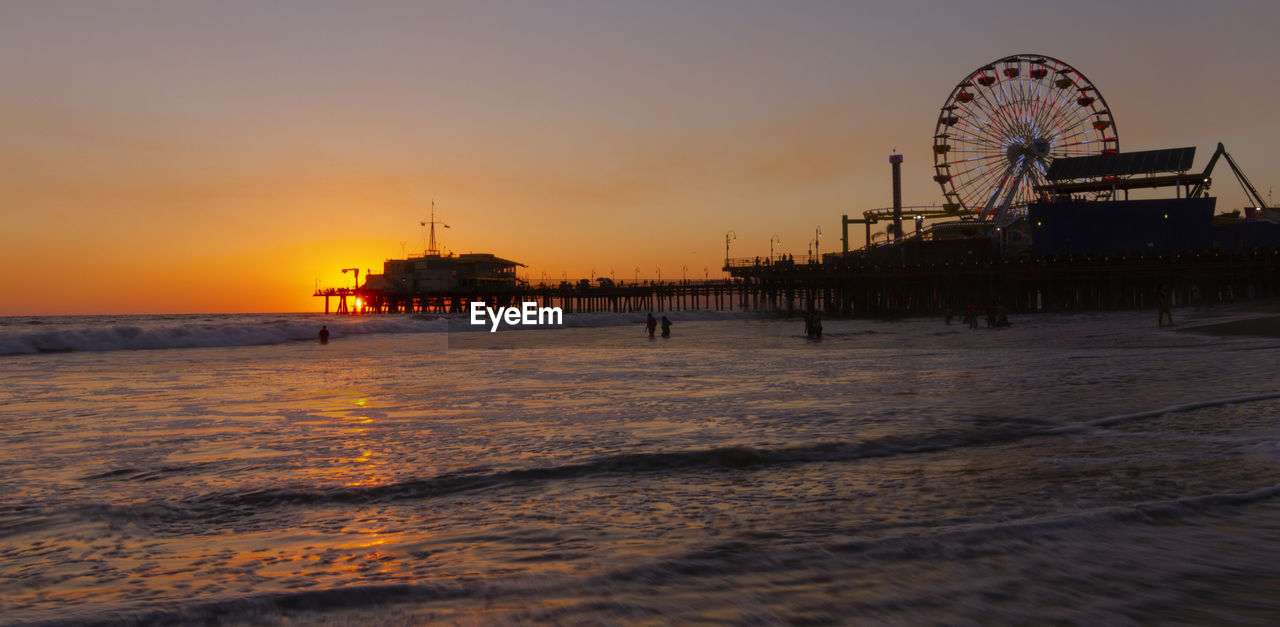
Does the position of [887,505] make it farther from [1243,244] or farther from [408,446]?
[1243,244]

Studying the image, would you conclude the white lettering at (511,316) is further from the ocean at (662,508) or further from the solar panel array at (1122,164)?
the ocean at (662,508)

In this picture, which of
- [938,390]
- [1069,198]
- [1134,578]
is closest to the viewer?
[1134,578]

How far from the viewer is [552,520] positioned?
18.2 ft

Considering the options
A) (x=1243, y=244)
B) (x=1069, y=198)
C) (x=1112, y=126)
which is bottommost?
(x=1243, y=244)

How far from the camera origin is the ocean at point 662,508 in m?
3.95

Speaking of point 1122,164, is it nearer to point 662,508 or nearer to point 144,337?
point 144,337

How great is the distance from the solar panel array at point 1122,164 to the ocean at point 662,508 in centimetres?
6289

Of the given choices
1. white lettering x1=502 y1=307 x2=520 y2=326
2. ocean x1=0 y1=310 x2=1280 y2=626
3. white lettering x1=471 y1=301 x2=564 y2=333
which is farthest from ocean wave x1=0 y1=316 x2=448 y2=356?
white lettering x1=502 y1=307 x2=520 y2=326

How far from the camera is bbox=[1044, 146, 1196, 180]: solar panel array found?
219ft

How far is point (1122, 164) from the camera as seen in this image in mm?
68312

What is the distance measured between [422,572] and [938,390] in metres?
10.6

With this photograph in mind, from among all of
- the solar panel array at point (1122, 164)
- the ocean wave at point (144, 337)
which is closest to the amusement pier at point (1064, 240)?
the solar panel array at point (1122, 164)

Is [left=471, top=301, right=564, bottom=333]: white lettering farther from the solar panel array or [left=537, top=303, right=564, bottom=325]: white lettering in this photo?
the solar panel array

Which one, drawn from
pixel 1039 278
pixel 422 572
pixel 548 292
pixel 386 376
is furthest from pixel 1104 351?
pixel 548 292
